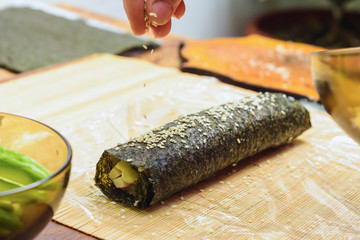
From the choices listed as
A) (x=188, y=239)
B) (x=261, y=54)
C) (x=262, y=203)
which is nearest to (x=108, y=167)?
(x=188, y=239)

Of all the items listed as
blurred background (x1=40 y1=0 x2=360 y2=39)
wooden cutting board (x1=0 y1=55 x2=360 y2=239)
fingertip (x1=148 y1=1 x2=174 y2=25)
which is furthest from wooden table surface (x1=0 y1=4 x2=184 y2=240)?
blurred background (x1=40 y1=0 x2=360 y2=39)

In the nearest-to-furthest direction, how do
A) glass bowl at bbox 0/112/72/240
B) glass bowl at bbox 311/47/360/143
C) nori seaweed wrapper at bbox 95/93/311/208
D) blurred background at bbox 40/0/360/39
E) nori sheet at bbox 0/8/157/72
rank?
1. glass bowl at bbox 0/112/72/240
2. glass bowl at bbox 311/47/360/143
3. nori seaweed wrapper at bbox 95/93/311/208
4. nori sheet at bbox 0/8/157/72
5. blurred background at bbox 40/0/360/39

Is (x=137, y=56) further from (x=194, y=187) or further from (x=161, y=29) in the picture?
(x=194, y=187)

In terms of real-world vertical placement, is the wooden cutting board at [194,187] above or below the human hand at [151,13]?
below

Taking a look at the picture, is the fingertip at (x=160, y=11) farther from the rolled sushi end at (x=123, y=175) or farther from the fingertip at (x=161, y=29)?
the rolled sushi end at (x=123, y=175)

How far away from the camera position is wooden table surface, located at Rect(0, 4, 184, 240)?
1290mm

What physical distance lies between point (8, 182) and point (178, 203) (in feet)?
1.68

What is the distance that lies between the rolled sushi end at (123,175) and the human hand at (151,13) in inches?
14.5

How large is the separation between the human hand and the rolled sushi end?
369mm

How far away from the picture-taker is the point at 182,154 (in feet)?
4.89

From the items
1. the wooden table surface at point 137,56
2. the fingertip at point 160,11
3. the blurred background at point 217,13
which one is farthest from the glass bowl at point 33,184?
the blurred background at point 217,13

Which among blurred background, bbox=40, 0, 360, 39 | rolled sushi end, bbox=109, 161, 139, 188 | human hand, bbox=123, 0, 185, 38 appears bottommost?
blurred background, bbox=40, 0, 360, 39

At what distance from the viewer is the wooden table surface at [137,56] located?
4.23 feet

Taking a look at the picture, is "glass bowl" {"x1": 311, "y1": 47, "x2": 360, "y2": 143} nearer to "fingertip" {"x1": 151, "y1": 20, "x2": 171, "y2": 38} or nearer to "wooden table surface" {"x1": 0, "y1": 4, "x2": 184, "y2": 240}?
"fingertip" {"x1": 151, "y1": 20, "x2": 171, "y2": 38}
